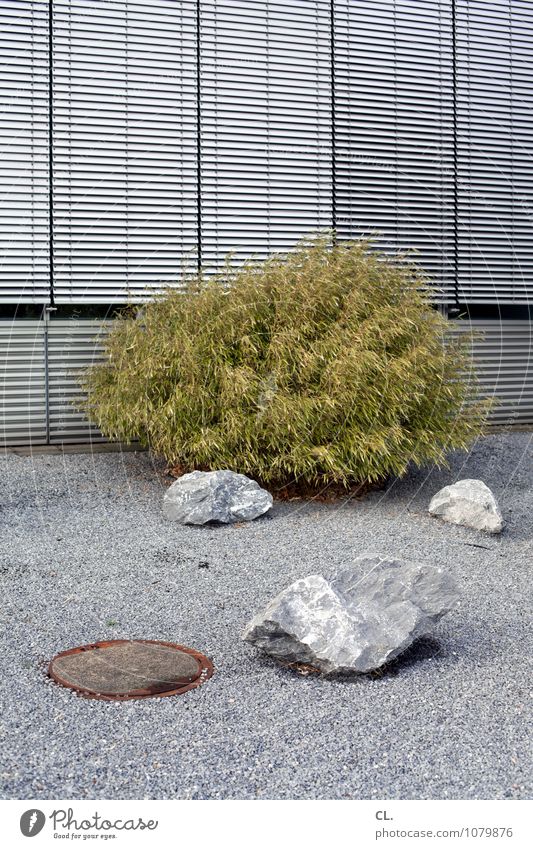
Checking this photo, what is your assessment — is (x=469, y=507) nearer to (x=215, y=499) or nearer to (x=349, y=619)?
(x=215, y=499)

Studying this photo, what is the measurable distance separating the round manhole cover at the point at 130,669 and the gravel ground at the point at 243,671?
0.25 feet

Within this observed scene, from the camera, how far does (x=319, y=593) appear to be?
11.6ft

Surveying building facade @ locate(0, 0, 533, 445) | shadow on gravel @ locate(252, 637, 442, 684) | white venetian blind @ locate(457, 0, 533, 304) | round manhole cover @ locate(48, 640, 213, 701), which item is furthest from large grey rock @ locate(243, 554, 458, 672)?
white venetian blind @ locate(457, 0, 533, 304)

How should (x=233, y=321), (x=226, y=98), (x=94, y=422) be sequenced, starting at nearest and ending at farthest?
(x=233, y=321) → (x=94, y=422) → (x=226, y=98)

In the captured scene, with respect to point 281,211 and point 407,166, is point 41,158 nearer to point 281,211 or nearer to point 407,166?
point 281,211

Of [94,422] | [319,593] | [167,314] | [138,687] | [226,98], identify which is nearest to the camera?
[138,687]

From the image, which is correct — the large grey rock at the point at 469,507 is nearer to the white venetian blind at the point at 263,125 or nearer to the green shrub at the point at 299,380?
the green shrub at the point at 299,380

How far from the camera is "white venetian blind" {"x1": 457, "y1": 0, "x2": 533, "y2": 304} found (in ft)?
29.2

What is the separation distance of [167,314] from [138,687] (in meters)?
4.18

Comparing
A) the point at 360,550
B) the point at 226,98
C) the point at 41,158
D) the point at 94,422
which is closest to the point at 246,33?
the point at 226,98

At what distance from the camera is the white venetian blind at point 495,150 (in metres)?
8.91

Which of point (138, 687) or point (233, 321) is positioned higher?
point (233, 321)

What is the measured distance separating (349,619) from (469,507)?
2737 millimetres

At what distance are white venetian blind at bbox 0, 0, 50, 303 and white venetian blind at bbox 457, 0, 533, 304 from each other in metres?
Result: 4.08
